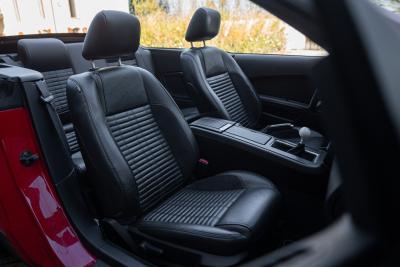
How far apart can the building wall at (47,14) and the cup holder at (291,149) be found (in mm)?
3929

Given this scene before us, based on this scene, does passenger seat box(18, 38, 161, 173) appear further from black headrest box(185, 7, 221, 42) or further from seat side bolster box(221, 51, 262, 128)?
seat side bolster box(221, 51, 262, 128)

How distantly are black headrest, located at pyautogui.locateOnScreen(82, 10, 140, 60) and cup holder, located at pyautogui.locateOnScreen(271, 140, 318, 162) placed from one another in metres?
0.93

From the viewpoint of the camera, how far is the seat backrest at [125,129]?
1451 mm

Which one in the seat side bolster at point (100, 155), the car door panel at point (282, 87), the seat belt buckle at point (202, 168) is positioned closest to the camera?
the seat side bolster at point (100, 155)

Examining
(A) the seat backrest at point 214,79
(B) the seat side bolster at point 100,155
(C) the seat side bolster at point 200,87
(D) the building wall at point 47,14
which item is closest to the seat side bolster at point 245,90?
(A) the seat backrest at point 214,79

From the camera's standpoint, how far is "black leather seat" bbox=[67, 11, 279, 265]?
140cm

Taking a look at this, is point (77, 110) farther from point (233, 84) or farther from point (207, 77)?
point (233, 84)

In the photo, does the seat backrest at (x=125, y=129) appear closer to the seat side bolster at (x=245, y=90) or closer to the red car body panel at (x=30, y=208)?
the red car body panel at (x=30, y=208)

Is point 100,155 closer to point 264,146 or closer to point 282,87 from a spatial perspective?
point 264,146

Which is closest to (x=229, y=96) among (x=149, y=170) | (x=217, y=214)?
(x=149, y=170)

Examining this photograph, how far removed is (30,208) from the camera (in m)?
1.43

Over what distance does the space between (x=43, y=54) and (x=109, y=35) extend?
4.20ft

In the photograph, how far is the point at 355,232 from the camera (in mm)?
626

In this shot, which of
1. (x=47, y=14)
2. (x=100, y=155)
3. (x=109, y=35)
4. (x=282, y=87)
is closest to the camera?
(x=100, y=155)
